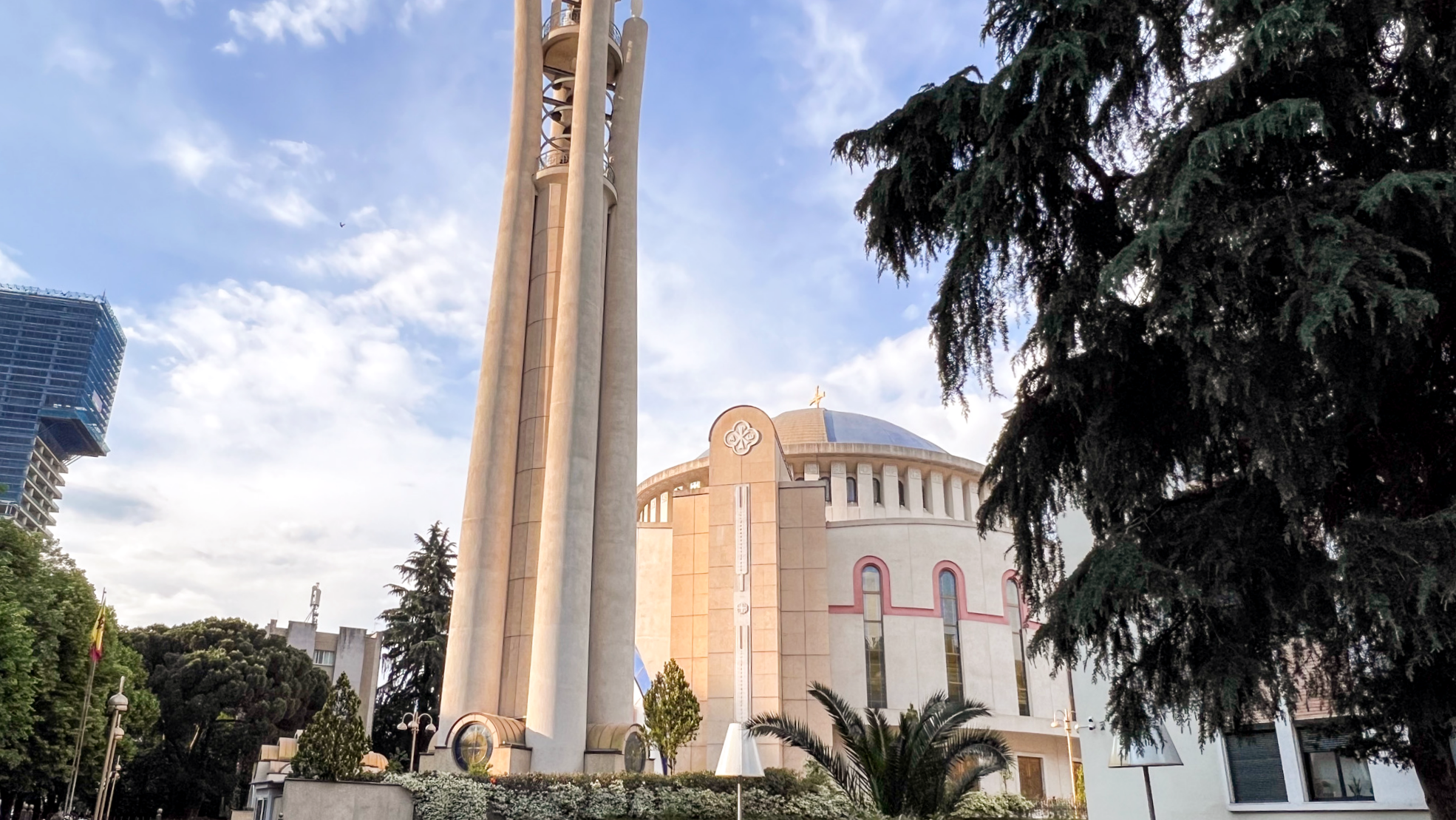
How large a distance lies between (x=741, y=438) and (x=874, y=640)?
27.5 ft

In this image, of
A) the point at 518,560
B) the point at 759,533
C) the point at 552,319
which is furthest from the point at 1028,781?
the point at 552,319

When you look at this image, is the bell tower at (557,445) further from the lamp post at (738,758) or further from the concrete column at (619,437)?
the lamp post at (738,758)

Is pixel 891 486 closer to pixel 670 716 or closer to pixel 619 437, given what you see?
pixel 619 437

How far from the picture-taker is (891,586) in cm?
3559

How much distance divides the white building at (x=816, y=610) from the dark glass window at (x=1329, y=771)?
1949 cm

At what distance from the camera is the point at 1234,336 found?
27.2ft

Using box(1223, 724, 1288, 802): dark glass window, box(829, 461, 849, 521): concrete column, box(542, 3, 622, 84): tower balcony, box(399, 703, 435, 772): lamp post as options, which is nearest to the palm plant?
box(1223, 724, 1288, 802): dark glass window

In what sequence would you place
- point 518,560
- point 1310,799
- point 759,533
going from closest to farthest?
point 1310,799 → point 518,560 → point 759,533

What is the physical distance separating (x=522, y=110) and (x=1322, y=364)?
Result: 2579cm

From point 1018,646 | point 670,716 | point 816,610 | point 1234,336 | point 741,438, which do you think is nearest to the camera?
point 1234,336

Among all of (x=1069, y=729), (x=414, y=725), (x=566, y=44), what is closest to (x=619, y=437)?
(x=414, y=725)

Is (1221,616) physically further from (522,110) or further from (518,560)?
(522,110)

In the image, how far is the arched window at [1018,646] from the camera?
36031 millimetres

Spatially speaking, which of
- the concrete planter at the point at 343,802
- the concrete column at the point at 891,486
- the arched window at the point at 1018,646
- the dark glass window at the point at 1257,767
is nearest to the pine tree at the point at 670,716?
the concrete planter at the point at 343,802
